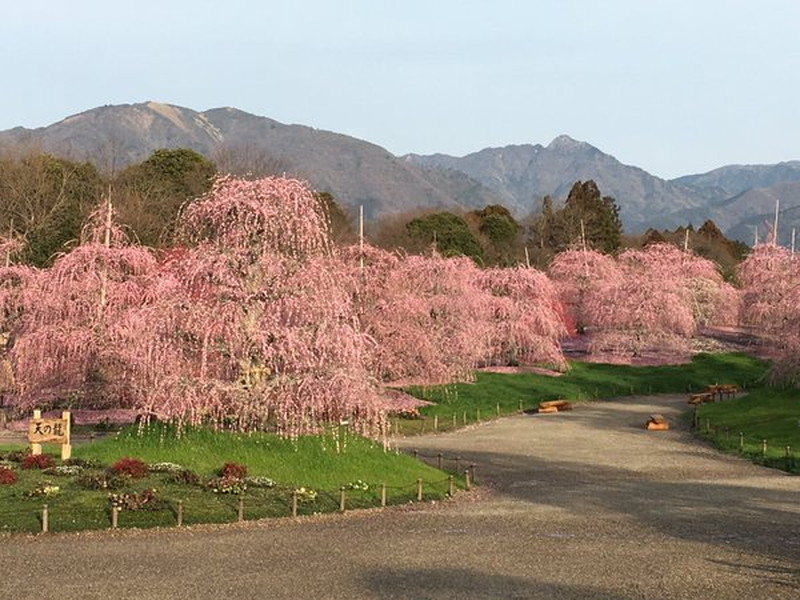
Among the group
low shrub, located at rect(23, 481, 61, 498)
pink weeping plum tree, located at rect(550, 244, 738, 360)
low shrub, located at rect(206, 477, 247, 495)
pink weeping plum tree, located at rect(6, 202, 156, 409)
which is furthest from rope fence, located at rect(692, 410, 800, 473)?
pink weeping plum tree, located at rect(550, 244, 738, 360)

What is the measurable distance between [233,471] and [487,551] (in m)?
9.01

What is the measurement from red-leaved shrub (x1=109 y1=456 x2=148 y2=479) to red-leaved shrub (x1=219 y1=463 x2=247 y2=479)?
86.7 inches

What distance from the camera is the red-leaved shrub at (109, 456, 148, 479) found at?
24.4 m

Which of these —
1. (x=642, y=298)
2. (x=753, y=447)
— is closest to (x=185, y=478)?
(x=753, y=447)

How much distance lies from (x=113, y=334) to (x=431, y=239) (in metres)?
71.6

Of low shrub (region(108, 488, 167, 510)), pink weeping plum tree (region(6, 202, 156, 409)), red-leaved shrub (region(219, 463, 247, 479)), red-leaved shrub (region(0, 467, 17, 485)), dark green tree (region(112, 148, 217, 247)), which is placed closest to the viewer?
low shrub (region(108, 488, 167, 510))

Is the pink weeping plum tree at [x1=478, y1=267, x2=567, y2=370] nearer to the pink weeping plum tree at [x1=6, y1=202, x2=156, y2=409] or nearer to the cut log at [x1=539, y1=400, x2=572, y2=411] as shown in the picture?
the cut log at [x1=539, y1=400, x2=572, y2=411]

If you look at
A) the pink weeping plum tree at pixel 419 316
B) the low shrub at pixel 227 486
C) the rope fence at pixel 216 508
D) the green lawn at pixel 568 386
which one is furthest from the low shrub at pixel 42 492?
the pink weeping plum tree at pixel 419 316

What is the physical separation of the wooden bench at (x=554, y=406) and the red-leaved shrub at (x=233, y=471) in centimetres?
2775

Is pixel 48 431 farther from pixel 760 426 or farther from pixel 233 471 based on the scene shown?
pixel 760 426

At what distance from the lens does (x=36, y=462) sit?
26.3 metres

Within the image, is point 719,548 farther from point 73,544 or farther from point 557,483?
point 73,544

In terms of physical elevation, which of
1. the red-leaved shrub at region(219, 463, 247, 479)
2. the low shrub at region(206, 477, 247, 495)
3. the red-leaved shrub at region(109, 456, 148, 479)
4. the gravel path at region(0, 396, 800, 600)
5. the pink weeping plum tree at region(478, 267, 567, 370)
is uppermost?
the pink weeping plum tree at region(478, 267, 567, 370)

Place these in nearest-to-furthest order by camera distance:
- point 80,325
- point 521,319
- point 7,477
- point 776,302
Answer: point 7,477 < point 80,325 < point 521,319 < point 776,302
